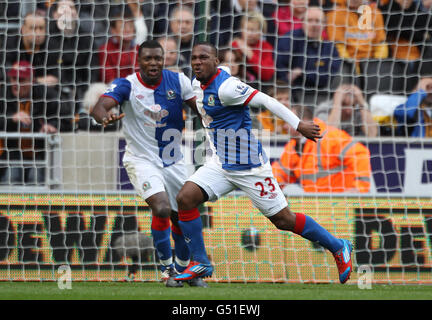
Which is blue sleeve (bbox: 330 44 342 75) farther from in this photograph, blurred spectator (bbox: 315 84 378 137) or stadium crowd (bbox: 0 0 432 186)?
blurred spectator (bbox: 315 84 378 137)

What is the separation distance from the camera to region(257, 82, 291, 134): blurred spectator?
30.0ft

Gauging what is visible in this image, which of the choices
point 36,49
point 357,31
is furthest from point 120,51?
point 357,31

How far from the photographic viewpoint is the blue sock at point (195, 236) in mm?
6625

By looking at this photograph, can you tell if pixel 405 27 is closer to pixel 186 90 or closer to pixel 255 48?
pixel 255 48

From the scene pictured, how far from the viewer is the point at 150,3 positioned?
9.68 m

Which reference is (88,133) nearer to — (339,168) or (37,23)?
(37,23)

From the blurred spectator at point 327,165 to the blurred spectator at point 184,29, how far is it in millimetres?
1560

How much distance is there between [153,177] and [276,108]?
1292 mm

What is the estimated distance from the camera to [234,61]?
30.5ft

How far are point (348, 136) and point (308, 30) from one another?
5.08ft

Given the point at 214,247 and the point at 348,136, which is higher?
the point at 348,136

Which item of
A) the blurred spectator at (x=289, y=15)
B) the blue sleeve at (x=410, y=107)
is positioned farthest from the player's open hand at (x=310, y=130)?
the blurred spectator at (x=289, y=15)

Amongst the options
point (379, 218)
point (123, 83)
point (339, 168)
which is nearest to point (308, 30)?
point (339, 168)

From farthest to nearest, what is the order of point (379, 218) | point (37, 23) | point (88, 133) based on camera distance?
point (37, 23) < point (88, 133) < point (379, 218)
